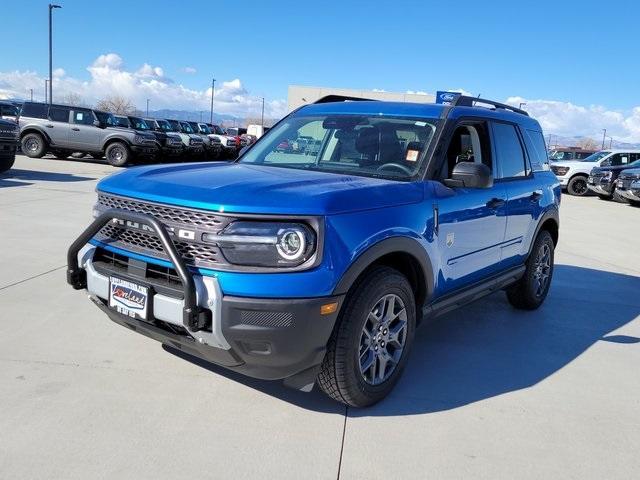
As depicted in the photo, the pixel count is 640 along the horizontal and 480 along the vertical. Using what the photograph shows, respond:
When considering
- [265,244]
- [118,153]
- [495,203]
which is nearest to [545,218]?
[495,203]

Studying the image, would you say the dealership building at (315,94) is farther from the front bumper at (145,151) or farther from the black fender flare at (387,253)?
the black fender flare at (387,253)

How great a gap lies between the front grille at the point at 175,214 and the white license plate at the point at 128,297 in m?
0.40

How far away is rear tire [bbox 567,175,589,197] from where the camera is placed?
2291 centimetres

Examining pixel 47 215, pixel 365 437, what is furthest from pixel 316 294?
pixel 47 215

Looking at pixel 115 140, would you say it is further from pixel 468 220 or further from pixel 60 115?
pixel 468 220

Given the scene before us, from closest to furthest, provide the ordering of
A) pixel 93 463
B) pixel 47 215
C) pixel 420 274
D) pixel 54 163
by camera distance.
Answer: pixel 93 463 → pixel 420 274 → pixel 47 215 → pixel 54 163

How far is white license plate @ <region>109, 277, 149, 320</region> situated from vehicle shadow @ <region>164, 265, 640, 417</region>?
2.93 feet

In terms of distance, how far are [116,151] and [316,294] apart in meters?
18.9

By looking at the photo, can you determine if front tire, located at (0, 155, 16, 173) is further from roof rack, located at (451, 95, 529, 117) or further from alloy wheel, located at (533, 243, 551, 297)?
alloy wheel, located at (533, 243, 551, 297)

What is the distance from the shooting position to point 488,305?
5.91 m

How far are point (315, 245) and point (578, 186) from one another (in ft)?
75.4

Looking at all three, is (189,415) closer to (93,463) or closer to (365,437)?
(93,463)

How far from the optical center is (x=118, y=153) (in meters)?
20.1

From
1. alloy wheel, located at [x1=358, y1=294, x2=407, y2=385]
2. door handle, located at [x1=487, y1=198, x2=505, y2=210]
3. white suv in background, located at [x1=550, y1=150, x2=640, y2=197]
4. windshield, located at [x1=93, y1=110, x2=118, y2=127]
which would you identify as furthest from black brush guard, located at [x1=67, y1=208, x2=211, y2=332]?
white suv in background, located at [x1=550, y1=150, x2=640, y2=197]
